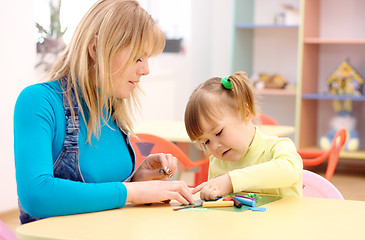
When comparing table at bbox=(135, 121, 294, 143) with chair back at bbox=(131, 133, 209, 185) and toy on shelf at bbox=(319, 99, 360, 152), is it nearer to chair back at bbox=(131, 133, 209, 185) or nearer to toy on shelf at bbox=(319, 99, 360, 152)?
chair back at bbox=(131, 133, 209, 185)

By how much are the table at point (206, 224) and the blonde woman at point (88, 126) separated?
0.14ft

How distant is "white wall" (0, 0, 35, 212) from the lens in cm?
350

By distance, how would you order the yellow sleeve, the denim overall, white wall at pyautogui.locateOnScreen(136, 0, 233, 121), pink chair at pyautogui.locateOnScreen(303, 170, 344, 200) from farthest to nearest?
white wall at pyautogui.locateOnScreen(136, 0, 233, 121) < pink chair at pyautogui.locateOnScreen(303, 170, 344, 200) < the yellow sleeve < the denim overall

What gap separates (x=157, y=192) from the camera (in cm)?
130

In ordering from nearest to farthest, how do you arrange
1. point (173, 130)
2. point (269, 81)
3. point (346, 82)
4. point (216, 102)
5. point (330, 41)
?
point (216, 102), point (173, 130), point (330, 41), point (346, 82), point (269, 81)

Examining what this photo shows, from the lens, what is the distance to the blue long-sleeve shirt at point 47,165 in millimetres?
1208

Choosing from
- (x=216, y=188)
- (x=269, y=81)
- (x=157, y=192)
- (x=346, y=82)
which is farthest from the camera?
(x=269, y=81)

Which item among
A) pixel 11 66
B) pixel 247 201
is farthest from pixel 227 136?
pixel 11 66

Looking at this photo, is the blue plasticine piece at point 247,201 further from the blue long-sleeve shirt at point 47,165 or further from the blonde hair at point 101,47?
the blonde hair at point 101,47

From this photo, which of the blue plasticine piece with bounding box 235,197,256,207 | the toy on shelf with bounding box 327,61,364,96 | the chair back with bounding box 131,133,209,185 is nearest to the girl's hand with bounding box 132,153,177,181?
the blue plasticine piece with bounding box 235,197,256,207

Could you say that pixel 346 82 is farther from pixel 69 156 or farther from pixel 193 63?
pixel 69 156

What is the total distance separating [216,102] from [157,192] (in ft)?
1.24

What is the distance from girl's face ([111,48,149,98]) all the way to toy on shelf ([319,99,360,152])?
3.97 metres

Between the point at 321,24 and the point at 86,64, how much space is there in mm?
4463
